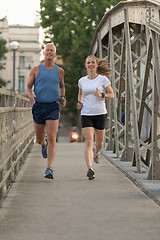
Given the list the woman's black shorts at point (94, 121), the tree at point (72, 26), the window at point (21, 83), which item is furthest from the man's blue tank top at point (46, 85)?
the window at point (21, 83)

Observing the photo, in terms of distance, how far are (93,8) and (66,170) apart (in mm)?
36850

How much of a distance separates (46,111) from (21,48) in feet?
266

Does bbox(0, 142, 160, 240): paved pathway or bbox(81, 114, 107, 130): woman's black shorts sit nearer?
bbox(0, 142, 160, 240): paved pathway

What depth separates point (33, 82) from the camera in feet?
33.2

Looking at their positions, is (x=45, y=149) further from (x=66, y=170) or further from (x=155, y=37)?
(x=155, y=37)

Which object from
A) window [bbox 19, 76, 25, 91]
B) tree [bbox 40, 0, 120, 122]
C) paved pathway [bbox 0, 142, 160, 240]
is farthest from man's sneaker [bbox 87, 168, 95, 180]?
window [bbox 19, 76, 25, 91]

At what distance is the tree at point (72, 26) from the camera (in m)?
46.7

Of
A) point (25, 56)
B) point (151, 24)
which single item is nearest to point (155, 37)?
point (151, 24)

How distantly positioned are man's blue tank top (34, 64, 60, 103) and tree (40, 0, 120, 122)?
120 ft

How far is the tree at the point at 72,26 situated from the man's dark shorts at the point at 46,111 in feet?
119

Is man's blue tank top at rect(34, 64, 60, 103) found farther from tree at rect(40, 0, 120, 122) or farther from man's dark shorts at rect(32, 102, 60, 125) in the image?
tree at rect(40, 0, 120, 122)

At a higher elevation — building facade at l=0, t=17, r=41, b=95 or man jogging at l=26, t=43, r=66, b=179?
building facade at l=0, t=17, r=41, b=95

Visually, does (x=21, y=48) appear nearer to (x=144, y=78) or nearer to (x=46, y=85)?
(x=144, y=78)

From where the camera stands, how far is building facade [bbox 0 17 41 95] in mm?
89250
